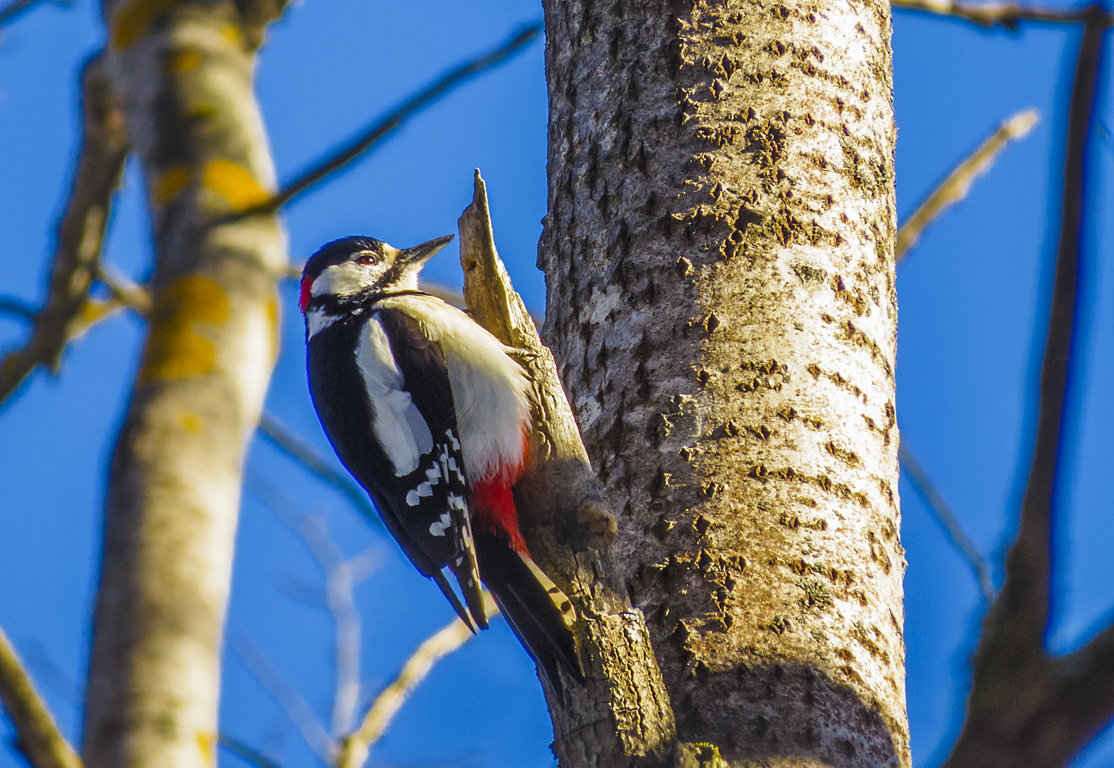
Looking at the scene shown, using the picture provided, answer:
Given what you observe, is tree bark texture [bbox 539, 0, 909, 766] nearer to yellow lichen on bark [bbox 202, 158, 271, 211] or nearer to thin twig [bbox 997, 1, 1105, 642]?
yellow lichen on bark [bbox 202, 158, 271, 211]

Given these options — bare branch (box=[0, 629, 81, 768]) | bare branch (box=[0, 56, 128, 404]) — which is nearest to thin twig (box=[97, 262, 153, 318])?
bare branch (box=[0, 56, 128, 404])

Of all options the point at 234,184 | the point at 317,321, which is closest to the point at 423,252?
the point at 317,321

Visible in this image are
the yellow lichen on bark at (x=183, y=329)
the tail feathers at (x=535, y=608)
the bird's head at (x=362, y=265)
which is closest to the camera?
the tail feathers at (x=535, y=608)

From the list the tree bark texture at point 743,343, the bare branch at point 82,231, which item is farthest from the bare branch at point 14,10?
the tree bark texture at point 743,343

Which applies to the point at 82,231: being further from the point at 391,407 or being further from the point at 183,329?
the point at 183,329

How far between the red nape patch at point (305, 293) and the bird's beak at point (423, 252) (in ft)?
1.02

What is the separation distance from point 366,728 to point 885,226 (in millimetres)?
2567

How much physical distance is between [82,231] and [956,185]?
8.07 feet

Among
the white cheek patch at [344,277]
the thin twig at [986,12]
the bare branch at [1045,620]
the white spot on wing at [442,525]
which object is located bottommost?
the bare branch at [1045,620]

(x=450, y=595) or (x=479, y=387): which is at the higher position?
(x=479, y=387)

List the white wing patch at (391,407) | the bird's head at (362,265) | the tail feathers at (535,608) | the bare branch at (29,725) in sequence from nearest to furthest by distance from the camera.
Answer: the bare branch at (29,725) < the tail feathers at (535,608) < the white wing patch at (391,407) < the bird's head at (362,265)

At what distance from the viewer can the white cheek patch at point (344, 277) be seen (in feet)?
11.2

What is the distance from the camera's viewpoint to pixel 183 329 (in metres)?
2.18

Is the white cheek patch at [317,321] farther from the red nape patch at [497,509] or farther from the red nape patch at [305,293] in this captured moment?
the red nape patch at [497,509]
